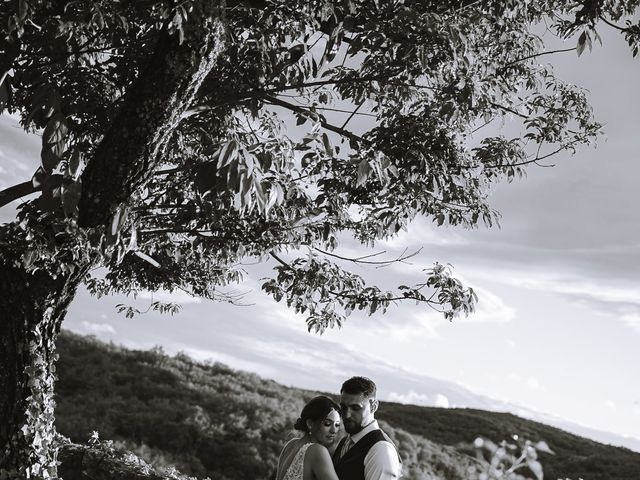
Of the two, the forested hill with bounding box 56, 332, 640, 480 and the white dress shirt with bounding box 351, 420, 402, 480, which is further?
the forested hill with bounding box 56, 332, 640, 480

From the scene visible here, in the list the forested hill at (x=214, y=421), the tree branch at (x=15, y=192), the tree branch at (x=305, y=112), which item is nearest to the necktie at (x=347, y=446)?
the tree branch at (x=305, y=112)

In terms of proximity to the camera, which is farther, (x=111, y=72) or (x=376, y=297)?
(x=376, y=297)

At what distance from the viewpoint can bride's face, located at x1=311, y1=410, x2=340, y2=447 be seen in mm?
4883

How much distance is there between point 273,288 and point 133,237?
16.5 feet

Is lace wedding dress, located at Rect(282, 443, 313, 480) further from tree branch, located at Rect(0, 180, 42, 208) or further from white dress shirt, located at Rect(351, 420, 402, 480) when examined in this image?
tree branch, located at Rect(0, 180, 42, 208)

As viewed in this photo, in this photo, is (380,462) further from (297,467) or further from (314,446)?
(297,467)

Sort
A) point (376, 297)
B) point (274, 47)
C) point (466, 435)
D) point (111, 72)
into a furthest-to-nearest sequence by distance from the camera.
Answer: point (466, 435)
point (376, 297)
point (111, 72)
point (274, 47)

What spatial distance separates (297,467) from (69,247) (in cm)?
250

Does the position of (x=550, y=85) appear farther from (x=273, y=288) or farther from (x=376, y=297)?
(x=273, y=288)

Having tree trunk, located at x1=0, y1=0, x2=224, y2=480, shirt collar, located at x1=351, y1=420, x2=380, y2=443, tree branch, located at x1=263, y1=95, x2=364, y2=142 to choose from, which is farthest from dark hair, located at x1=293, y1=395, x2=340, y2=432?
tree branch, located at x1=263, y1=95, x2=364, y2=142

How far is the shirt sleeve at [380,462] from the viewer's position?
453 centimetres

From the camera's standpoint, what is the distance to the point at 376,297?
31.2ft

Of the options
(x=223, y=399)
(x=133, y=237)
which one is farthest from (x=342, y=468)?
(x=223, y=399)

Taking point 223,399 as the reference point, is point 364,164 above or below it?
above
